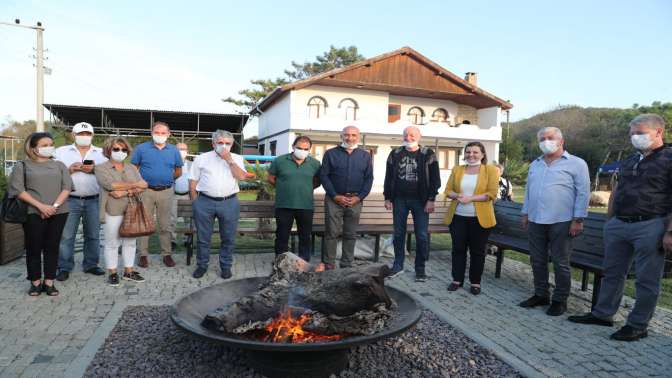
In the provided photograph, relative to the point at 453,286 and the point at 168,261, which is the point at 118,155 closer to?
the point at 168,261

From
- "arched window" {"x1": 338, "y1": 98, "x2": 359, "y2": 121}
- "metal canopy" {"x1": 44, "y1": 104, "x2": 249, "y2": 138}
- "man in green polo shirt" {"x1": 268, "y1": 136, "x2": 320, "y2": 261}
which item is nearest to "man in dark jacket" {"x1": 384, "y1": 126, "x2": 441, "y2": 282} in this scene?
"man in green polo shirt" {"x1": 268, "y1": 136, "x2": 320, "y2": 261}

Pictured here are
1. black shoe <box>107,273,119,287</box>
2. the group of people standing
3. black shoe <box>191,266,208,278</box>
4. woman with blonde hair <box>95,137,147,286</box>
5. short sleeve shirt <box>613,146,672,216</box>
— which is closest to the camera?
short sleeve shirt <box>613,146,672,216</box>

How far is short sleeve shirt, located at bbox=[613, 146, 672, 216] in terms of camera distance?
12.4ft

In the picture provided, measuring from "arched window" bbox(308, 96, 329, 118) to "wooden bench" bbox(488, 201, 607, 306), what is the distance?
2102 centimetres

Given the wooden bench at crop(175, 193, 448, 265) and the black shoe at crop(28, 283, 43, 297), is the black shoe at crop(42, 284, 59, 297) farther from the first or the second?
the wooden bench at crop(175, 193, 448, 265)

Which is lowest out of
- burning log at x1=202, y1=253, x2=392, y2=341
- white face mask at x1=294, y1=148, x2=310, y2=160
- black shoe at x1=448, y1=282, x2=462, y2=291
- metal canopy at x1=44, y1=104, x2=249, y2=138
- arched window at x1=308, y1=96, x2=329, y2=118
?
black shoe at x1=448, y1=282, x2=462, y2=291

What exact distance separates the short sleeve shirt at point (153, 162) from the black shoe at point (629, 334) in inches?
211

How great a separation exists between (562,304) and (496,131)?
25.8m

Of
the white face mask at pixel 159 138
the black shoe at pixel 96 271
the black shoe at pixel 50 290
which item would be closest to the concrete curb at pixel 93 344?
the black shoe at pixel 50 290

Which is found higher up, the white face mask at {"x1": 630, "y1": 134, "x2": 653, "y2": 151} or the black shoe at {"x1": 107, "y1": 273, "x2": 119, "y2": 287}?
the white face mask at {"x1": 630, "y1": 134, "x2": 653, "y2": 151}

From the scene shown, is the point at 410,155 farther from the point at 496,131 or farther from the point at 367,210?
the point at 496,131

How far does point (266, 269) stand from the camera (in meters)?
6.34

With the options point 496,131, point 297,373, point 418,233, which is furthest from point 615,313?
point 496,131

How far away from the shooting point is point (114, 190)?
5.07 meters
